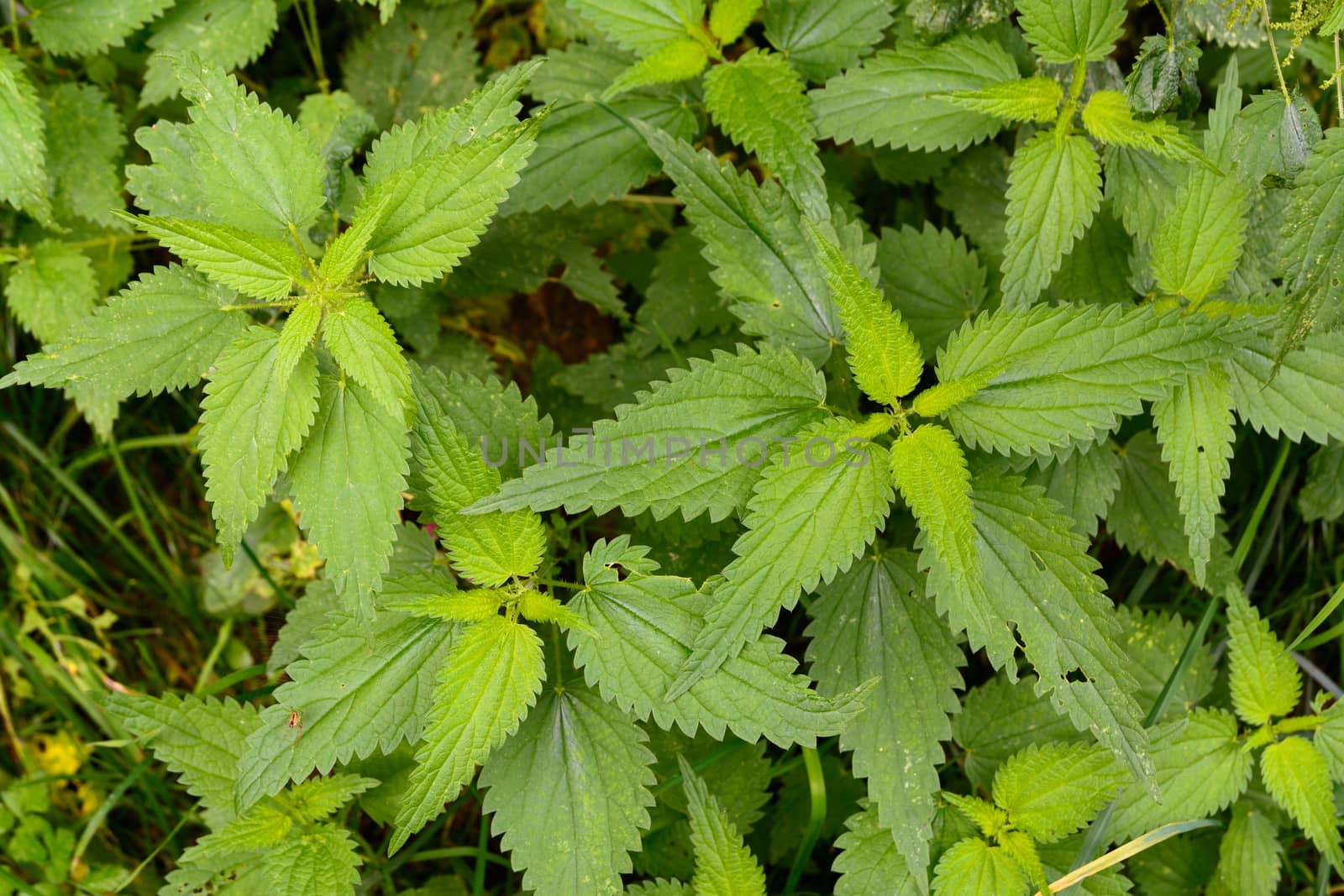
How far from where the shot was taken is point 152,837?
3.26 meters

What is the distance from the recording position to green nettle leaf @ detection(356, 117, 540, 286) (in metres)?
2.04

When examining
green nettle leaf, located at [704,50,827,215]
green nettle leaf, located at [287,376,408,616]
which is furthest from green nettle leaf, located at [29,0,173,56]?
green nettle leaf, located at [704,50,827,215]

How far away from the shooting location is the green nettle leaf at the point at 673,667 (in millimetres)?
2053

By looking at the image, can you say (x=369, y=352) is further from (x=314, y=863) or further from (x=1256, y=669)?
(x=1256, y=669)

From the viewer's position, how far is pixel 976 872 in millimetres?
2312

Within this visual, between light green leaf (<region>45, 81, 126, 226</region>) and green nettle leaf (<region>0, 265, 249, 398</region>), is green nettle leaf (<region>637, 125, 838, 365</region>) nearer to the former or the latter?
green nettle leaf (<region>0, 265, 249, 398</region>)

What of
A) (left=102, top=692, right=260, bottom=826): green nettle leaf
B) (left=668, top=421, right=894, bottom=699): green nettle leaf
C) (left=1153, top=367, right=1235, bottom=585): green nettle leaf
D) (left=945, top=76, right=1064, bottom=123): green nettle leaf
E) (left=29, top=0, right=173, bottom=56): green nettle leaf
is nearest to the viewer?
(left=668, top=421, right=894, bottom=699): green nettle leaf

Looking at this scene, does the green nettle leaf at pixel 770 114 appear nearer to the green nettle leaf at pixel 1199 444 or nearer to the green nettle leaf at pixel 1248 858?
the green nettle leaf at pixel 1199 444

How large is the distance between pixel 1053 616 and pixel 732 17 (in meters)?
1.66

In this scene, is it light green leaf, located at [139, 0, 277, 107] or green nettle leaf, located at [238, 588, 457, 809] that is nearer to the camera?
green nettle leaf, located at [238, 588, 457, 809]

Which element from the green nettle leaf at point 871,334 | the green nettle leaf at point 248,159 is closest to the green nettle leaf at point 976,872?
the green nettle leaf at point 871,334

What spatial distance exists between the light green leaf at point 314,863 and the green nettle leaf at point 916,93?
2.12 metres

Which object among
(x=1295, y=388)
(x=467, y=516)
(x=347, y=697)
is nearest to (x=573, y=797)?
(x=347, y=697)

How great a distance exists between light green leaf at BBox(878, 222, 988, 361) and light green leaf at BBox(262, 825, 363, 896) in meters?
1.94
